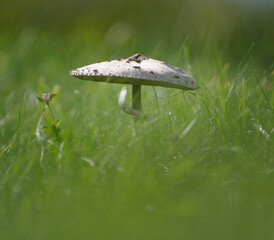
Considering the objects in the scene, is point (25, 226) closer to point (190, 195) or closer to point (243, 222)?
point (190, 195)

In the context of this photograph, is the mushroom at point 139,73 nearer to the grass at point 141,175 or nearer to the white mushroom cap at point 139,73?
the white mushroom cap at point 139,73

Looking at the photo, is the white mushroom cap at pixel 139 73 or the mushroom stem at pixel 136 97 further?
the mushroom stem at pixel 136 97

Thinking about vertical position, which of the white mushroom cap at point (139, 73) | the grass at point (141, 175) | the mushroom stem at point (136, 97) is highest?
the white mushroom cap at point (139, 73)

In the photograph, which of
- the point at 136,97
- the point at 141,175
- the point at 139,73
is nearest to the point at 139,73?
the point at 139,73

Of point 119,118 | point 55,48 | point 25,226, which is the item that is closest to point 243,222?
point 25,226

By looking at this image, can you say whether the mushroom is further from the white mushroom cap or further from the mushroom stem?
the mushroom stem

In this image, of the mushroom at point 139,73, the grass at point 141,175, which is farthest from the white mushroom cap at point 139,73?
the grass at point 141,175

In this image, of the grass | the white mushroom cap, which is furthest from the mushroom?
the grass
